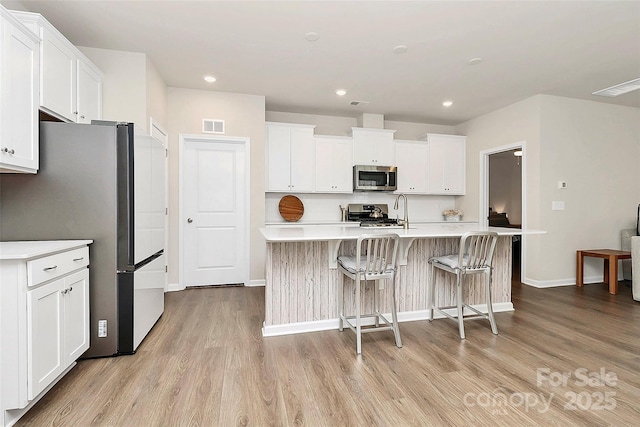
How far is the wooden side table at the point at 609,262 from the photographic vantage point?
13.1 ft

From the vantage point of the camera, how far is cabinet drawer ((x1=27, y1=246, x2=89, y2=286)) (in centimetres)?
164

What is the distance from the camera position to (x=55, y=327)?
71.9 inches

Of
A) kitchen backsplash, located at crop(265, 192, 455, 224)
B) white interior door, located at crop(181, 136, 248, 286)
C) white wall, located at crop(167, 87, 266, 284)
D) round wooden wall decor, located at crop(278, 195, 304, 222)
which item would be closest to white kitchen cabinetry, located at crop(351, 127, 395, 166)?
kitchen backsplash, located at crop(265, 192, 455, 224)

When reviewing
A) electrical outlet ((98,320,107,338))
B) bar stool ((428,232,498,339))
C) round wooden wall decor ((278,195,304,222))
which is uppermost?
round wooden wall decor ((278,195,304,222))

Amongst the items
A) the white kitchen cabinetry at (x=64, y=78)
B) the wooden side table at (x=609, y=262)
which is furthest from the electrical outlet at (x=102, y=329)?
the wooden side table at (x=609, y=262)

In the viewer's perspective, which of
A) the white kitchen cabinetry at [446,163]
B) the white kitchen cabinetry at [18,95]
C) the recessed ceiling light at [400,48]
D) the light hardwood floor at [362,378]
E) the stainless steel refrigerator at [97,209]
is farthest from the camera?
the white kitchen cabinetry at [446,163]

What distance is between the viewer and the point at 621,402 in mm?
1778

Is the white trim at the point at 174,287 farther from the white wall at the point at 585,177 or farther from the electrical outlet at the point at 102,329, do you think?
the white wall at the point at 585,177

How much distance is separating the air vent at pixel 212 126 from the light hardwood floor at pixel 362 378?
8.09 ft

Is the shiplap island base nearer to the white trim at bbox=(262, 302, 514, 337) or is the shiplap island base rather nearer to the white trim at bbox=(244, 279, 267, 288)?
the white trim at bbox=(262, 302, 514, 337)

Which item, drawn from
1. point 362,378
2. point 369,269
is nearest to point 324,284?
point 369,269

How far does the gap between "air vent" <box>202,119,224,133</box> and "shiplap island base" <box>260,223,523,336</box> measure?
208cm

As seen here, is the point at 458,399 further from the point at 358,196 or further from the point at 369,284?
the point at 358,196

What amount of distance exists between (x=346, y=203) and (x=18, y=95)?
4214mm
